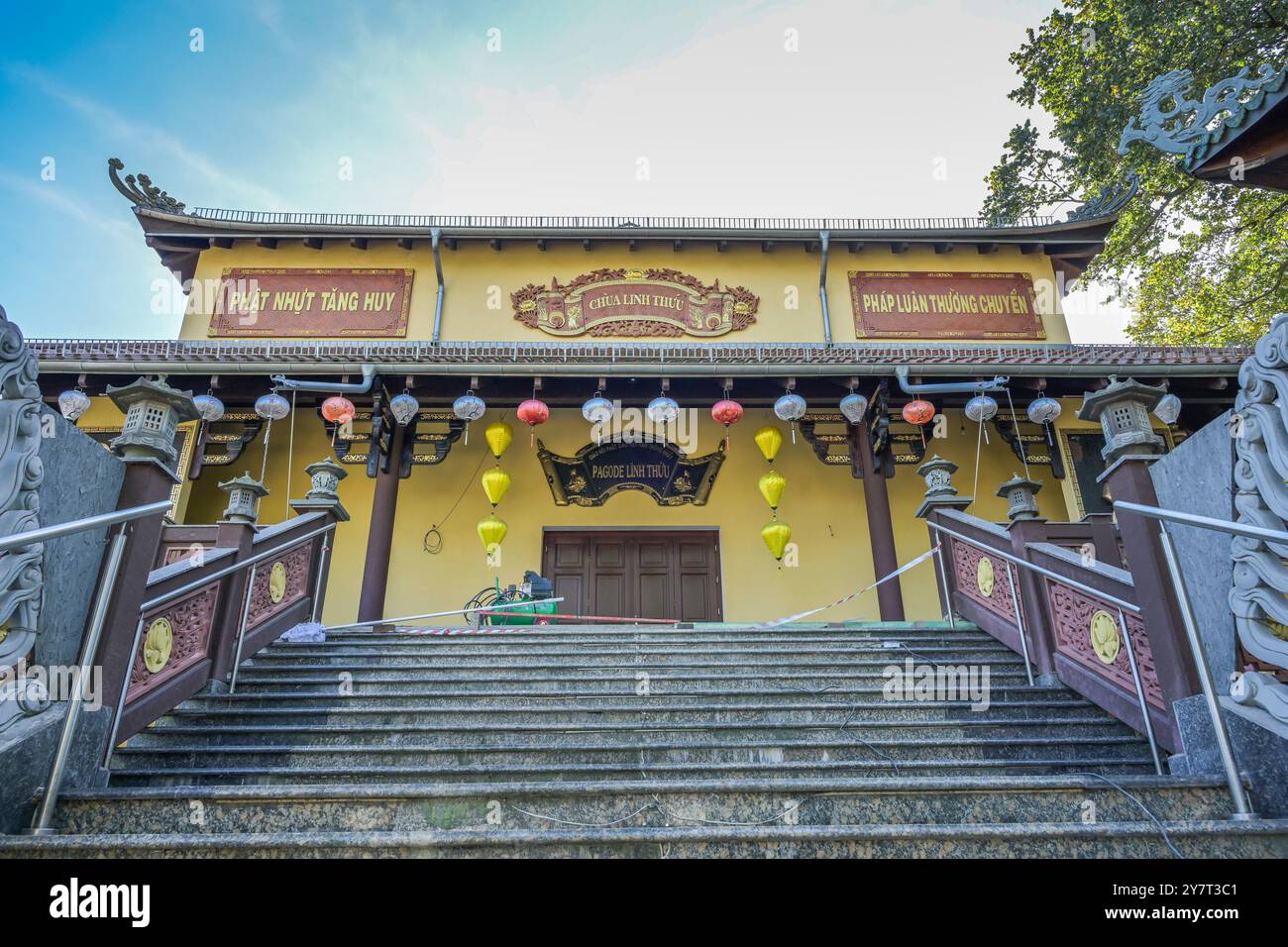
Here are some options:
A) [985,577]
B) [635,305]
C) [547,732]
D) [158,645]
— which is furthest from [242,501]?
[635,305]

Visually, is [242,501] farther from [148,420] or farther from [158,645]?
[148,420]

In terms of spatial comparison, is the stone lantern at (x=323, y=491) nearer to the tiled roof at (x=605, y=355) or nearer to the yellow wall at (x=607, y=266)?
the tiled roof at (x=605, y=355)

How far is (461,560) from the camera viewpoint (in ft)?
34.4

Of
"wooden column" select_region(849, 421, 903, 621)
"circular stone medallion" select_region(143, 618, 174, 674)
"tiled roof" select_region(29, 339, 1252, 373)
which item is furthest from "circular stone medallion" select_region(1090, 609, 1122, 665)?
"circular stone medallion" select_region(143, 618, 174, 674)

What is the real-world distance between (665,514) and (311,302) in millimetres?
6532

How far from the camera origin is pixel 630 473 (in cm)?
1091

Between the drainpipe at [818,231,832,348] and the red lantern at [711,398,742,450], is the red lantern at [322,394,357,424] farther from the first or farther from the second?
the drainpipe at [818,231,832,348]

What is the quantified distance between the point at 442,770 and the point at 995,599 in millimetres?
4799

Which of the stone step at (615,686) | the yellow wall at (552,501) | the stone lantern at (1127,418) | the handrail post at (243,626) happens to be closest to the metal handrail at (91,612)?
the handrail post at (243,626)

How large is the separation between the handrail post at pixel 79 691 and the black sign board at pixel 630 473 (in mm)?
7022

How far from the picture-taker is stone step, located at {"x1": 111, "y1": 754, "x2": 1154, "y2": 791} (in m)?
3.82

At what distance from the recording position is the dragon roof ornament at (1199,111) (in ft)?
17.1
